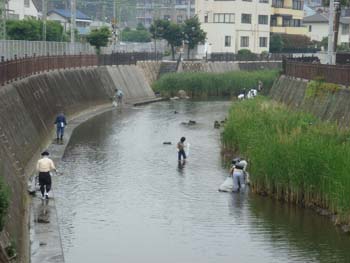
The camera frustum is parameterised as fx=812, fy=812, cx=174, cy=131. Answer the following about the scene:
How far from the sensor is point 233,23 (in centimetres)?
11594

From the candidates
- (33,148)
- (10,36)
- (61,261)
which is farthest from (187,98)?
(61,261)

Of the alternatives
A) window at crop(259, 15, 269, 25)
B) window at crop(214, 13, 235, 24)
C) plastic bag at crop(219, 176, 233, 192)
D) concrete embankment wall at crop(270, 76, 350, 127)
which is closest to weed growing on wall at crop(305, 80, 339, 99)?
concrete embankment wall at crop(270, 76, 350, 127)

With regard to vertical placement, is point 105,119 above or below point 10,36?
below

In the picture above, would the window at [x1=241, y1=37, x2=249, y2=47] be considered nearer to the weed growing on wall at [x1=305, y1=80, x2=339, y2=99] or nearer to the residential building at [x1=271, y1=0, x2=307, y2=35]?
the residential building at [x1=271, y1=0, x2=307, y2=35]

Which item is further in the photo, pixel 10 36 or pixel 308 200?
pixel 10 36

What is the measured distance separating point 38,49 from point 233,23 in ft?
195

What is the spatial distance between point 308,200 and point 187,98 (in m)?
55.9

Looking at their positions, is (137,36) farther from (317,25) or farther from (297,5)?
(297,5)

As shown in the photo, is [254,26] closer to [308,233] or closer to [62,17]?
[62,17]

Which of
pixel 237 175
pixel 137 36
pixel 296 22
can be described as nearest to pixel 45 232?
pixel 237 175

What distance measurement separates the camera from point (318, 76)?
4753 centimetres

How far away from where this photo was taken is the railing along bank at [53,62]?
41.2m

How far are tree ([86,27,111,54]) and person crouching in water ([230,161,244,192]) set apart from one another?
176 ft

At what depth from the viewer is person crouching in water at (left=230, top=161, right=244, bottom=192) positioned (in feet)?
102
